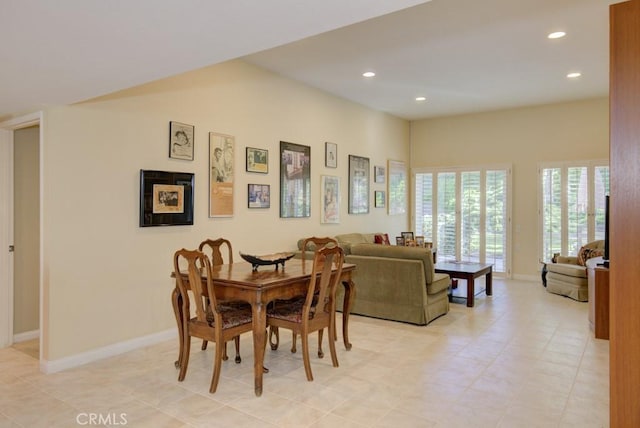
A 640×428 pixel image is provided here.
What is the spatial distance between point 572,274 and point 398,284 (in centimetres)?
303

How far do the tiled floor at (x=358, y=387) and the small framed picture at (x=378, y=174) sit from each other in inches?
152

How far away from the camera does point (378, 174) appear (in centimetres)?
793

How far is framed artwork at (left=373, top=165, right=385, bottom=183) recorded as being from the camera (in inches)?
308

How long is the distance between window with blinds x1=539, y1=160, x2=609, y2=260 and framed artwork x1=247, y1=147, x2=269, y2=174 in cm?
517

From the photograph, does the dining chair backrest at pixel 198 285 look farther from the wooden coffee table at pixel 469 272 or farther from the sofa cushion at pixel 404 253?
the wooden coffee table at pixel 469 272

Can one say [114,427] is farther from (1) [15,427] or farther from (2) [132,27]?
(2) [132,27]

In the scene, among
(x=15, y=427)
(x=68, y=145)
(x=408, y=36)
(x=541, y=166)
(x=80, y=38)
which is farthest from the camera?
(x=541, y=166)

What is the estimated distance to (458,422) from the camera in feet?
8.57

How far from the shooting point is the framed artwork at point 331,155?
6559 millimetres

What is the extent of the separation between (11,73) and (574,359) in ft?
15.4

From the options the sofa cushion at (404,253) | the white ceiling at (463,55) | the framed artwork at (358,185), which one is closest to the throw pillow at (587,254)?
the white ceiling at (463,55)

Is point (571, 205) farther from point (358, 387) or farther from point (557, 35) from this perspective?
point (358, 387)

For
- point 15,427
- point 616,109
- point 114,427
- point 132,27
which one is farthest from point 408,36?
point 15,427

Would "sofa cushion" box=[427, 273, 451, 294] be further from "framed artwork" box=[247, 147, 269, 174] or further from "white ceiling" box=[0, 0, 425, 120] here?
"white ceiling" box=[0, 0, 425, 120]
